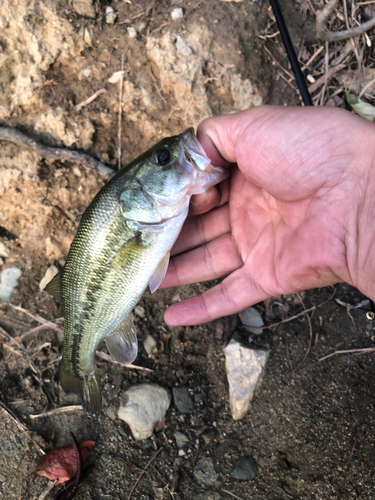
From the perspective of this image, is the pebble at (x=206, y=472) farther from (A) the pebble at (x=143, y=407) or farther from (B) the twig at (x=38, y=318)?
(B) the twig at (x=38, y=318)

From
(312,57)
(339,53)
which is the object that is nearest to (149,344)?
(312,57)

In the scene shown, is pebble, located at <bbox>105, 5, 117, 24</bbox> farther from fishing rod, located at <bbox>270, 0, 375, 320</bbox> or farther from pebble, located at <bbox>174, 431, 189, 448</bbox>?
pebble, located at <bbox>174, 431, 189, 448</bbox>

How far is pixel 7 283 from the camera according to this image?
3.68m

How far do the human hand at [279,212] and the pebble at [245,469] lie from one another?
53.2 inches

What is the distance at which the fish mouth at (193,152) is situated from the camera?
2520mm

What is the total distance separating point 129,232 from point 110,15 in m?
2.29

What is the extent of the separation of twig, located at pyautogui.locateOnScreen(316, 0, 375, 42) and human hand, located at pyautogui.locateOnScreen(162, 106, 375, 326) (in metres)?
1.83

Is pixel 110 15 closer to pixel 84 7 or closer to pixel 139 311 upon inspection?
pixel 84 7

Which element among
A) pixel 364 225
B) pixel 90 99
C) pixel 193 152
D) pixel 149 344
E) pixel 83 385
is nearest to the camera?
pixel 364 225

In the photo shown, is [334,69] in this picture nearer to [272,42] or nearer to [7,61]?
[272,42]

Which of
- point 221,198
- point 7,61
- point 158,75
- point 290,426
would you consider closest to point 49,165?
point 7,61

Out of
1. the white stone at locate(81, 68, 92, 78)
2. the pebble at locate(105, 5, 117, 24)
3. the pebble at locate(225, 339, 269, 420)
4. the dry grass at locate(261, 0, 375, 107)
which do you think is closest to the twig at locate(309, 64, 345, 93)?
the dry grass at locate(261, 0, 375, 107)

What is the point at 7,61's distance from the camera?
3299 millimetres

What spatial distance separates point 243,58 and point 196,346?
9.11ft
